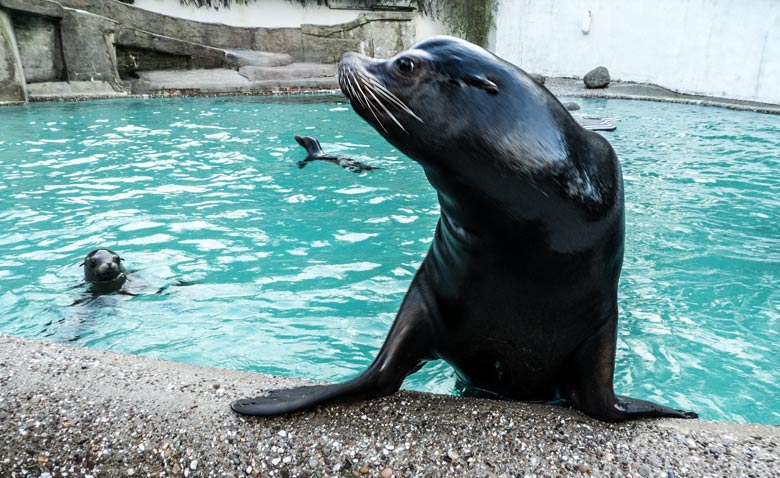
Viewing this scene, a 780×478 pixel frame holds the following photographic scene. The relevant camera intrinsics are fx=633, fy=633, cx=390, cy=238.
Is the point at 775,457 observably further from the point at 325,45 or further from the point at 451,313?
the point at 325,45

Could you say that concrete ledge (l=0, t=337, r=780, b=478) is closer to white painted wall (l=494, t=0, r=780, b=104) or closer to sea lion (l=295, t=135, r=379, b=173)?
sea lion (l=295, t=135, r=379, b=173)

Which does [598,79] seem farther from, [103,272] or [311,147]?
[103,272]

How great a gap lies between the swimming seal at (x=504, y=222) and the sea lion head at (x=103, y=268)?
92.0 inches

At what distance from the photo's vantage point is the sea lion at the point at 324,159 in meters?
6.71

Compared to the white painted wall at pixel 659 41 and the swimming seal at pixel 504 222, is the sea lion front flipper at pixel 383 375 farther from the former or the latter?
the white painted wall at pixel 659 41

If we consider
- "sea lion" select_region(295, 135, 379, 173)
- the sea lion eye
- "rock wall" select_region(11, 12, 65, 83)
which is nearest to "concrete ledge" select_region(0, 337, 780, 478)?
the sea lion eye

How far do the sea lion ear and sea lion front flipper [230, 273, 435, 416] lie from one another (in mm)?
703

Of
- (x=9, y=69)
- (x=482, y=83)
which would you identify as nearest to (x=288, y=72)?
(x=9, y=69)

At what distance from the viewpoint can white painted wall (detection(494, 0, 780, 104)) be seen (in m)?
13.5

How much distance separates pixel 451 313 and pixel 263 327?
1.82m

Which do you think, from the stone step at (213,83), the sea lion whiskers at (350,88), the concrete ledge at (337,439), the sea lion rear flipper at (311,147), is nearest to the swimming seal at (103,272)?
the concrete ledge at (337,439)

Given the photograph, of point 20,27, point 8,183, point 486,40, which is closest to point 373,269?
point 8,183

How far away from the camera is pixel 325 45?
1622 cm

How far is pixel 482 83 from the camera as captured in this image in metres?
1.62
